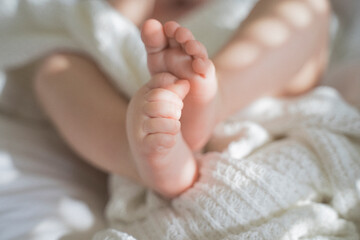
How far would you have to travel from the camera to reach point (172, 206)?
0.51 metres

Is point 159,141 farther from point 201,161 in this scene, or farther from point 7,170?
point 7,170

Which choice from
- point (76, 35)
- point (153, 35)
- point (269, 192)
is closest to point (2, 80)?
point (76, 35)

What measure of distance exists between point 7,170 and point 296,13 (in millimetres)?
549

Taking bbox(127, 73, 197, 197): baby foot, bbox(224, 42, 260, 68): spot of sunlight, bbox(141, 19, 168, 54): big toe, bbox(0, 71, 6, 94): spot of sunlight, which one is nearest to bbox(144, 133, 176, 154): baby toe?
bbox(127, 73, 197, 197): baby foot

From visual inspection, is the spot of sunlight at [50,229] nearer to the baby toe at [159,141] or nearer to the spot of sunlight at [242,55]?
the baby toe at [159,141]

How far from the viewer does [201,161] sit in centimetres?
52

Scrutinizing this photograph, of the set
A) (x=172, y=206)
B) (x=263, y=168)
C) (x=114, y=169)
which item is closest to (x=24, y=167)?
(x=114, y=169)

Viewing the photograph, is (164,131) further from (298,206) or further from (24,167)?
(24,167)

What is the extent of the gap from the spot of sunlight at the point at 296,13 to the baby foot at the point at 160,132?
0.28 metres

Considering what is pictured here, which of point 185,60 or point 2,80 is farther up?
point 2,80

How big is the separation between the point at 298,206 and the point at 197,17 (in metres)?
0.48

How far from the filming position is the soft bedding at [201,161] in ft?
1.50

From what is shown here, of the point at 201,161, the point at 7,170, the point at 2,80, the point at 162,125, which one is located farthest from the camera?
the point at 2,80

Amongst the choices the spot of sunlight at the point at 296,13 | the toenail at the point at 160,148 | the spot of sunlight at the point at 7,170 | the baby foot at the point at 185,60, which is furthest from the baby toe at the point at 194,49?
the spot of sunlight at the point at 7,170
